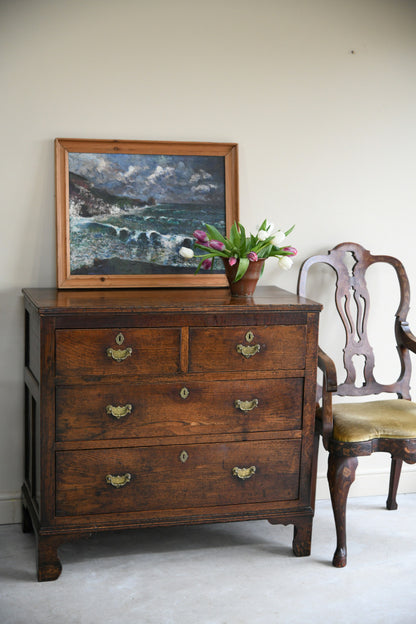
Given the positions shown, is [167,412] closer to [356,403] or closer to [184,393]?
[184,393]

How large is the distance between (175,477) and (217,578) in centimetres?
42

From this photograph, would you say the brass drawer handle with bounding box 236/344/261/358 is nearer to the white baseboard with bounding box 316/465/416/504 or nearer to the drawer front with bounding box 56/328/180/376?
the drawer front with bounding box 56/328/180/376

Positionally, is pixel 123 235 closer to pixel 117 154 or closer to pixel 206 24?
pixel 117 154

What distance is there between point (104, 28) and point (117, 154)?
0.53 m

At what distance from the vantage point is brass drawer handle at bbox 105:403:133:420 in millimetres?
2676

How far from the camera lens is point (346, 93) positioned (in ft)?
11.2

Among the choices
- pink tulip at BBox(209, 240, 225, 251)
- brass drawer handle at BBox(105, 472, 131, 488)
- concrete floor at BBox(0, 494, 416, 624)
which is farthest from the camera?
pink tulip at BBox(209, 240, 225, 251)

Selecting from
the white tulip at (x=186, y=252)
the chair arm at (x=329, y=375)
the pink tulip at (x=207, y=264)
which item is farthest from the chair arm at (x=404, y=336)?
the white tulip at (x=186, y=252)

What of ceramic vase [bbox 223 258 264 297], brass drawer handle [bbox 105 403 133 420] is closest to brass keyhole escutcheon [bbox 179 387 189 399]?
brass drawer handle [bbox 105 403 133 420]

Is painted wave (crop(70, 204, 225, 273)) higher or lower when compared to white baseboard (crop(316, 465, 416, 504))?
A: higher

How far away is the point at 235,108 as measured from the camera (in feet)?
10.8

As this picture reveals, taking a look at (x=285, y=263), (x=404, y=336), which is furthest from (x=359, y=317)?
(x=285, y=263)

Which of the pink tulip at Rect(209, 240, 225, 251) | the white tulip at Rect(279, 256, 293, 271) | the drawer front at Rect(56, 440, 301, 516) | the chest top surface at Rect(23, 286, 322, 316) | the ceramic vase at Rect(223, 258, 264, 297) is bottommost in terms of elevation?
the drawer front at Rect(56, 440, 301, 516)

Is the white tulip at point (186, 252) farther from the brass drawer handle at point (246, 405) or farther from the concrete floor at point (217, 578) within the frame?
the concrete floor at point (217, 578)
